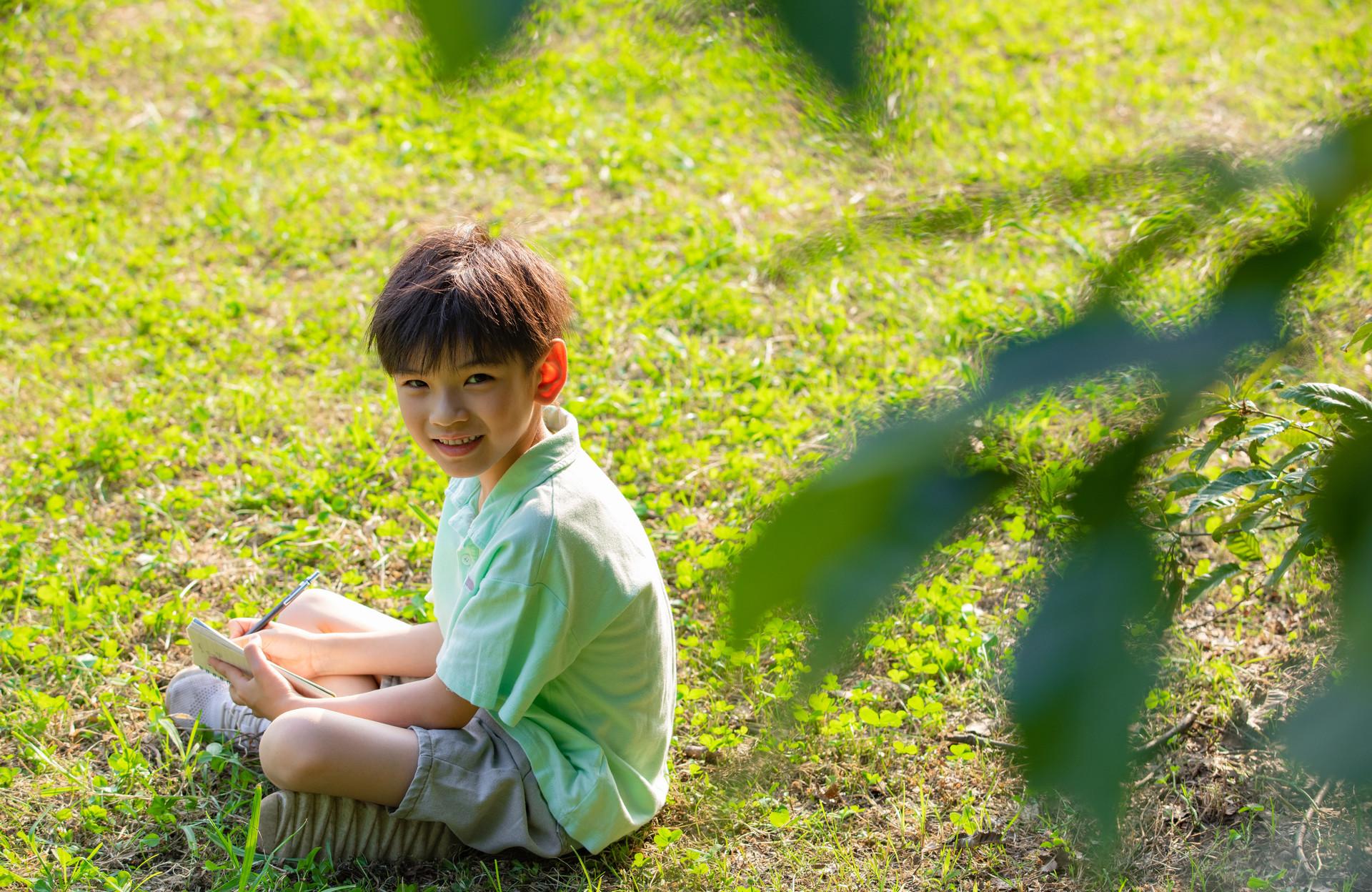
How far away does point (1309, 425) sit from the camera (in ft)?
4.82

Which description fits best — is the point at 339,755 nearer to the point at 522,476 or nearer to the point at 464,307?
the point at 522,476

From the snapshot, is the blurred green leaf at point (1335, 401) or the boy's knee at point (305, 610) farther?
the boy's knee at point (305, 610)

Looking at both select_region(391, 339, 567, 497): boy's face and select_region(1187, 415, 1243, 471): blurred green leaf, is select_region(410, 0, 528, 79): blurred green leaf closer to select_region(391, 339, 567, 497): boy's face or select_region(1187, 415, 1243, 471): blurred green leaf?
select_region(1187, 415, 1243, 471): blurred green leaf

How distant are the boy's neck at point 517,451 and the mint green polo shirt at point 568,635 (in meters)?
0.04

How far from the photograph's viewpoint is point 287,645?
2.42 metres

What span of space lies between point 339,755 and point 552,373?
0.72 m

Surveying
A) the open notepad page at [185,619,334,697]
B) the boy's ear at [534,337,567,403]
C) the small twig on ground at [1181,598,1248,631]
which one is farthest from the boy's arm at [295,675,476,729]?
the small twig on ground at [1181,598,1248,631]

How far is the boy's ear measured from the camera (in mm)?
2131

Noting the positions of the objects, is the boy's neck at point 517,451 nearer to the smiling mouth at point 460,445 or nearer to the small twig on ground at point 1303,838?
the smiling mouth at point 460,445

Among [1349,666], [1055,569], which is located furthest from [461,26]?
[1349,666]

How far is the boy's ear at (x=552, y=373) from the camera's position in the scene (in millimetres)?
2131

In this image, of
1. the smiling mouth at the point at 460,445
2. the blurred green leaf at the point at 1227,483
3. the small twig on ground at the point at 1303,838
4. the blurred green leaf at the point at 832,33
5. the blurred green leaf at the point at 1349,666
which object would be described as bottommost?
the small twig on ground at the point at 1303,838

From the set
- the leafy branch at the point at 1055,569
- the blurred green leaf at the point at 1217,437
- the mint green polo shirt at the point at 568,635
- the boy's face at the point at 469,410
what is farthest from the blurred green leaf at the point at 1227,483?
the boy's face at the point at 469,410

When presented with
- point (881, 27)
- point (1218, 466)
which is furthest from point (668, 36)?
point (1218, 466)
